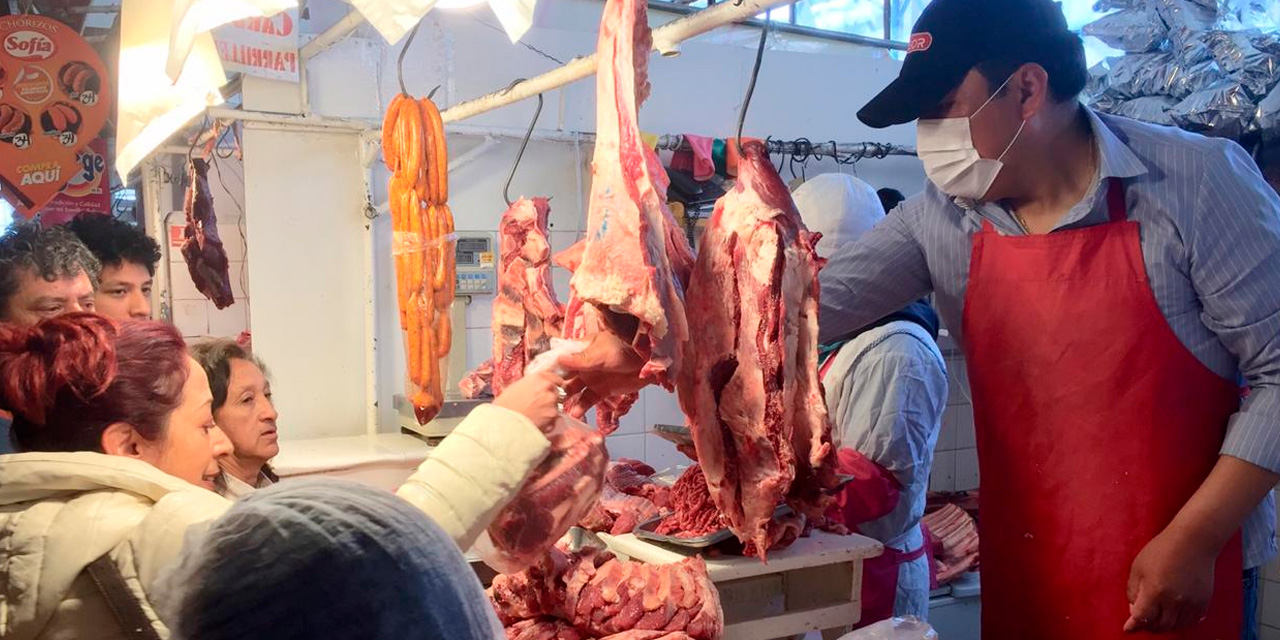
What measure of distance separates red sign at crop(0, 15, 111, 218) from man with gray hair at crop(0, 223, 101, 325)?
2.22 metres

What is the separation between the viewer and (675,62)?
600cm

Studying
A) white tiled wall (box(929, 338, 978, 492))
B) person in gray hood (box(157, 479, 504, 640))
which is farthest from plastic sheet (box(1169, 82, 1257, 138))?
person in gray hood (box(157, 479, 504, 640))

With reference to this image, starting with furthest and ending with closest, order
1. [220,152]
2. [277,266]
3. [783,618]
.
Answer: [220,152] < [277,266] < [783,618]

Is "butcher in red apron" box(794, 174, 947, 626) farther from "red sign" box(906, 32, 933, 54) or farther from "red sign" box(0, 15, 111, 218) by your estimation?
"red sign" box(0, 15, 111, 218)

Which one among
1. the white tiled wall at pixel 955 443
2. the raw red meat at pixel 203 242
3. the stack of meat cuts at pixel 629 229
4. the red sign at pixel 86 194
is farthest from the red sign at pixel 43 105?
the white tiled wall at pixel 955 443

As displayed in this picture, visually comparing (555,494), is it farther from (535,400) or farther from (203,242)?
(203,242)

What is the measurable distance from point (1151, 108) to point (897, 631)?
4.16 metres

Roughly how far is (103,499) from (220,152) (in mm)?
6000

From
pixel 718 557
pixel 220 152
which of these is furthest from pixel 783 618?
pixel 220 152

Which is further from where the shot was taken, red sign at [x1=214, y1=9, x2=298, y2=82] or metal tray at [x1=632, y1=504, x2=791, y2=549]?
red sign at [x1=214, y1=9, x2=298, y2=82]

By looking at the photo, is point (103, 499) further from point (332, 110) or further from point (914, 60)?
point (332, 110)

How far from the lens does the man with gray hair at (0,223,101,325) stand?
3246 mm

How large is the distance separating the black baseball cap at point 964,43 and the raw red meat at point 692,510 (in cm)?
98

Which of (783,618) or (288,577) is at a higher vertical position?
(288,577)
